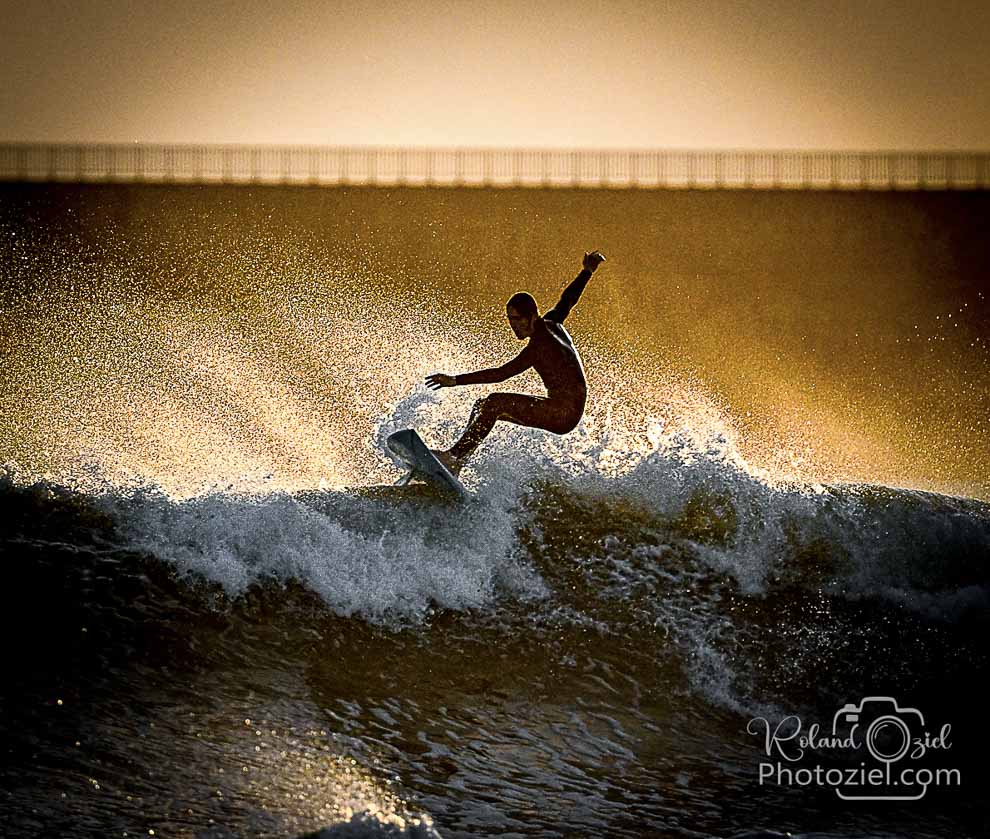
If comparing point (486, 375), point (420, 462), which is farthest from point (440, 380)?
point (420, 462)

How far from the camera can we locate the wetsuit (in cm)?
715

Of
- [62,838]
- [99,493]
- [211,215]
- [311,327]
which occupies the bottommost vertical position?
[62,838]

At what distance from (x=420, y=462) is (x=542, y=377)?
37.1 inches

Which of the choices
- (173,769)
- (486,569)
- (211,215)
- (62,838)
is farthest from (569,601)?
(211,215)

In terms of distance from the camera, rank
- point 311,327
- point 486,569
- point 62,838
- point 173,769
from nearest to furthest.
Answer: point 62,838 < point 173,769 < point 486,569 < point 311,327

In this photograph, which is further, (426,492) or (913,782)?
(426,492)

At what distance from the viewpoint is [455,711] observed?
222 inches

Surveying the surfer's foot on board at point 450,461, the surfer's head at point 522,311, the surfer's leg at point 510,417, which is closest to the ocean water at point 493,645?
the surfer's foot on board at point 450,461

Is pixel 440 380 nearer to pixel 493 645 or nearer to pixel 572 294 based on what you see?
pixel 572 294

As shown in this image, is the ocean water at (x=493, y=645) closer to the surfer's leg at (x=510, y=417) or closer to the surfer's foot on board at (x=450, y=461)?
the surfer's foot on board at (x=450, y=461)

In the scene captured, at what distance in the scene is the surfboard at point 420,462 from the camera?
7.02 m

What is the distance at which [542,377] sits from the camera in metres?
7.16

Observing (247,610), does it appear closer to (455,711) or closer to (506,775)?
(455,711)

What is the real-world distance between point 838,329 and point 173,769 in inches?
715
